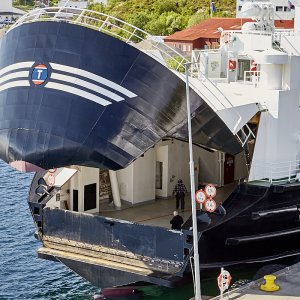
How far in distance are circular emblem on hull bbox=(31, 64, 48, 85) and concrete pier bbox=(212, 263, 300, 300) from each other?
7246mm

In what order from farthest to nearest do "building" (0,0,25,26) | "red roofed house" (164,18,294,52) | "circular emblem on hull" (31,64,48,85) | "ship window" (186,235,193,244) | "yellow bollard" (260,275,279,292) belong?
"building" (0,0,25,26) < "red roofed house" (164,18,294,52) < "circular emblem on hull" (31,64,48,85) < "ship window" (186,235,193,244) < "yellow bollard" (260,275,279,292)

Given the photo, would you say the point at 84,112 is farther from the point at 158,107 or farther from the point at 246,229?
the point at 246,229

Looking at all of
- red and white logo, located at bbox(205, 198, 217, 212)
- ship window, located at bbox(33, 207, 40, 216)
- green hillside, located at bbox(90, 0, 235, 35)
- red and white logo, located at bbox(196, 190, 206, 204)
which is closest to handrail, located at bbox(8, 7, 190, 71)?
red and white logo, located at bbox(196, 190, 206, 204)

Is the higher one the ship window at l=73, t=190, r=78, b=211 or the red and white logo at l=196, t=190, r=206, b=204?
the red and white logo at l=196, t=190, r=206, b=204

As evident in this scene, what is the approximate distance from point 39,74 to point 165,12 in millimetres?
87361

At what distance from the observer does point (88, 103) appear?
71.7ft

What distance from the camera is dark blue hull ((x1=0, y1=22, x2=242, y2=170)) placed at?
71.7 ft

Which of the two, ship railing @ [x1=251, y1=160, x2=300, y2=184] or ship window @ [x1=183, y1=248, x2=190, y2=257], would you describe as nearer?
ship window @ [x1=183, y1=248, x2=190, y2=257]

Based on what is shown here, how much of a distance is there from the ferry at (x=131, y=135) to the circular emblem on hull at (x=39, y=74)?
0.03 m

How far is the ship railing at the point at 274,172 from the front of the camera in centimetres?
2481

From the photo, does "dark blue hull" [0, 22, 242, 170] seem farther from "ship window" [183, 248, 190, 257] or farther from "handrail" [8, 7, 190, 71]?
"ship window" [183, 248, 190, 257]

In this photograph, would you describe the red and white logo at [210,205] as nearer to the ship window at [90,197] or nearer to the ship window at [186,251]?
the ship window at [186,251]

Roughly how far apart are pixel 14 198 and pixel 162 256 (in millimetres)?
18269

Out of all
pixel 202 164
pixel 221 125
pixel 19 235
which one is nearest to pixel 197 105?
pixel 221 125
